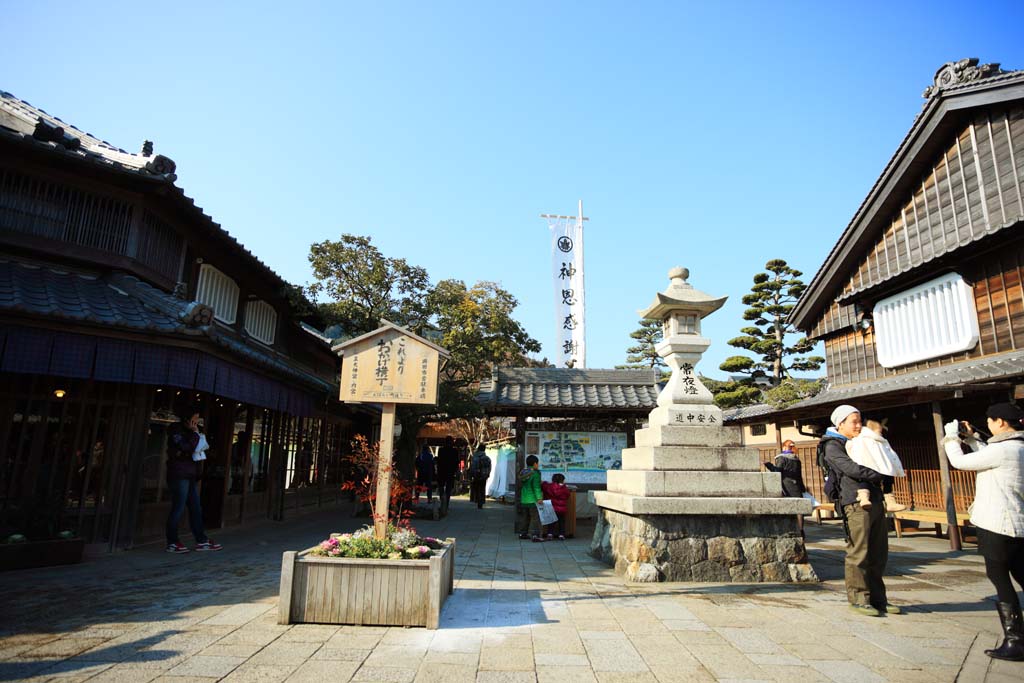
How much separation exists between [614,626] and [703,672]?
1.21 metres

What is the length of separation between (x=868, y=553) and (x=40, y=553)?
31.8 feet

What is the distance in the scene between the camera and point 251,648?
4211 mm

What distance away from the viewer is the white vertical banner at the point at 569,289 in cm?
1947

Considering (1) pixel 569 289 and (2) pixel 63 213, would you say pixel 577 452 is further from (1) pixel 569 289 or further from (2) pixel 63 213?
(2) pixel 63 213

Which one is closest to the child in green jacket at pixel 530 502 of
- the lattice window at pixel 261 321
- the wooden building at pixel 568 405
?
the wooden building at pixel 568 405

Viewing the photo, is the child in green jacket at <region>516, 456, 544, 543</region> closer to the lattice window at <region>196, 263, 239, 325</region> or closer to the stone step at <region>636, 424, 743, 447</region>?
the stone step at <region>636, 424, 743, 447</region>

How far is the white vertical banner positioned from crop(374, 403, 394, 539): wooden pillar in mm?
13687

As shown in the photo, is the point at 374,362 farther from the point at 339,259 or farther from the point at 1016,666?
the point at 339,259

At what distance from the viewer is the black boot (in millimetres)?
4105

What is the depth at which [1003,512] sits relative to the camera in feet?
14.2

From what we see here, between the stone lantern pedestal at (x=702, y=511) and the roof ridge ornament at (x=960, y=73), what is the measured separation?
991 cm

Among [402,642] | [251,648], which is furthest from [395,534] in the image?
[251,648]

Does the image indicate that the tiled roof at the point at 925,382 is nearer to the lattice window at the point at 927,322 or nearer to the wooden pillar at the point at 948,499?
the lattice window at the point at 927,322

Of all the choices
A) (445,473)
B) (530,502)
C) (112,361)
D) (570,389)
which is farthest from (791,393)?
(112,361)
